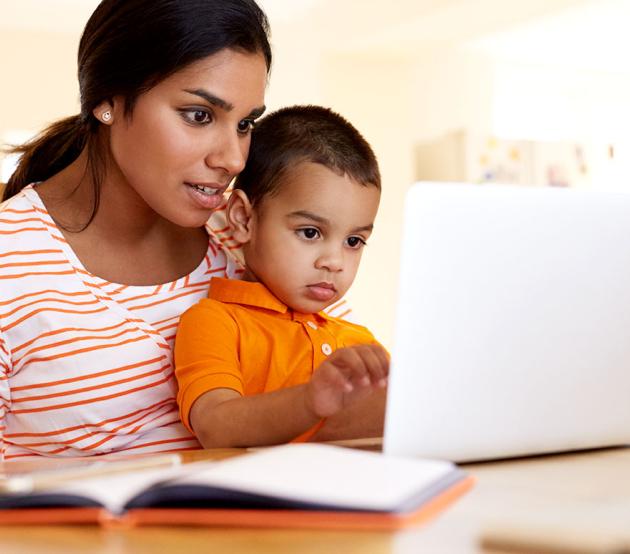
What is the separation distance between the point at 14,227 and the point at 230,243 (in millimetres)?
378

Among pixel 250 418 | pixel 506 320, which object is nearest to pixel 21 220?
pixel 250 418

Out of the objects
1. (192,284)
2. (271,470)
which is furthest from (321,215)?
(271,470)

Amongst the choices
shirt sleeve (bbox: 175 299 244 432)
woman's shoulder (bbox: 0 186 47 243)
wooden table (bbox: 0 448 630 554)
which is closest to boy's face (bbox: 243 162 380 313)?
shirt sleeve (bbox: 175 299 244 432)

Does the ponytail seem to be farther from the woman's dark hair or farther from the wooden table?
the wooden table

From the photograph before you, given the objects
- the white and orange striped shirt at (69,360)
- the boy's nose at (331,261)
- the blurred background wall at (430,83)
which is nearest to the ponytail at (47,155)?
the white and orange striped shirt at (69,360)

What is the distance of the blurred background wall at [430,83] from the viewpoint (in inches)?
218

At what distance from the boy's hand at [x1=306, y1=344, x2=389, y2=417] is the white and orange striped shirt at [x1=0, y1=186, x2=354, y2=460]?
524 millimetres

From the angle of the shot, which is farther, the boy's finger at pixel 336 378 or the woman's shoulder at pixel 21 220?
the woman's shoulder at pixel 21 220

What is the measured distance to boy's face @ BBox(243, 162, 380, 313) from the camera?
1.47 meters

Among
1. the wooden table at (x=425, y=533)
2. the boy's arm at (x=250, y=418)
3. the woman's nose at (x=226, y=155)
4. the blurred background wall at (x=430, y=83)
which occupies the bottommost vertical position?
the wooden table at (x=425, y=533)

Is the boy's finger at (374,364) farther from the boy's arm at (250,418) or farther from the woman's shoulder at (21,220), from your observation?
the woman's shoulder at (21,220)

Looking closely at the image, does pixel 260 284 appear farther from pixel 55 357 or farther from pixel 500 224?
pixel 500 224

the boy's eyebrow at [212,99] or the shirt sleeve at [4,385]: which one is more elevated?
the boy's eyebrow at [212,99]

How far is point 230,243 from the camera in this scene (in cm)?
172
